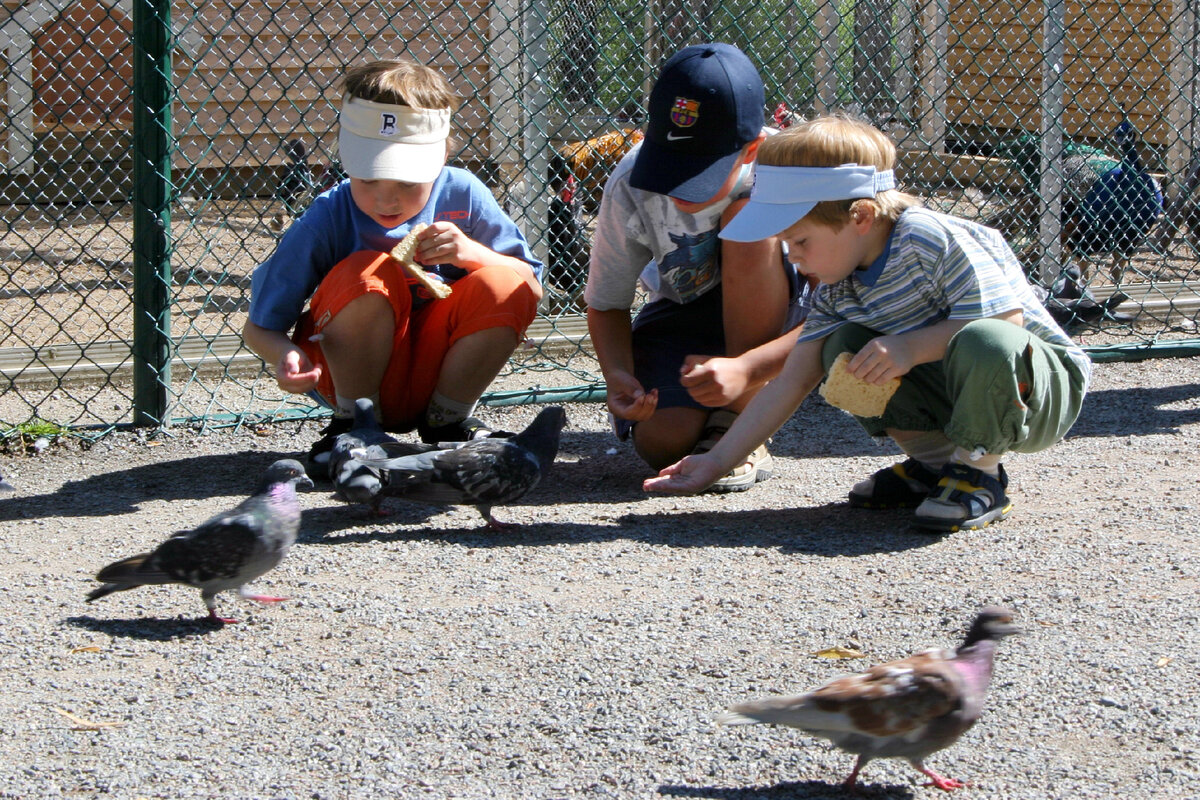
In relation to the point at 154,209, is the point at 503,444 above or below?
below

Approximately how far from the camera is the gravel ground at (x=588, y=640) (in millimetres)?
2121

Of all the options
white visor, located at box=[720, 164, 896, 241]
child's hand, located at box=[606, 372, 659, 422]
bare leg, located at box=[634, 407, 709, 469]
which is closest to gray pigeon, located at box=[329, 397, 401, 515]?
child's hand, located at box=[606, 372, 659, 422]

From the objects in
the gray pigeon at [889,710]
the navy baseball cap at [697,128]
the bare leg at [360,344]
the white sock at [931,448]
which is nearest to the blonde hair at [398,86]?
the bare leg at [360,344]

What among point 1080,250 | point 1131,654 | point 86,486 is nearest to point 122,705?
point 86,486

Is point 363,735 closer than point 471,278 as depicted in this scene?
Yes

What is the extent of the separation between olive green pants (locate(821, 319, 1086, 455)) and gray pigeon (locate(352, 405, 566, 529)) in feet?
2.99

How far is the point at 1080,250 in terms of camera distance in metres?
6.62

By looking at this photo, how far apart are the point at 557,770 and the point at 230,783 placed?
0.55 meters

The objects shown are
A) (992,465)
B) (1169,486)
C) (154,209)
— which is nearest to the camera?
(992,465)

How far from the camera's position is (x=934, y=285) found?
322cm

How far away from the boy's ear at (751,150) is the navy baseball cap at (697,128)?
2.4 inches

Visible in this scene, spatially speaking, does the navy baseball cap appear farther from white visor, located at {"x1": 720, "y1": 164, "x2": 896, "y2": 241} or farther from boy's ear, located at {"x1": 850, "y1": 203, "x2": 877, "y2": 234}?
boy's ear, located at {"x1": 850, "y1": 203, "x2": 877, "y2": 234}

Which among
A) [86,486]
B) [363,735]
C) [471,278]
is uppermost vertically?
[471,278]

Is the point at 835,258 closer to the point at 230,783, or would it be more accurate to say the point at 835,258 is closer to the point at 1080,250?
the point at 230,783
